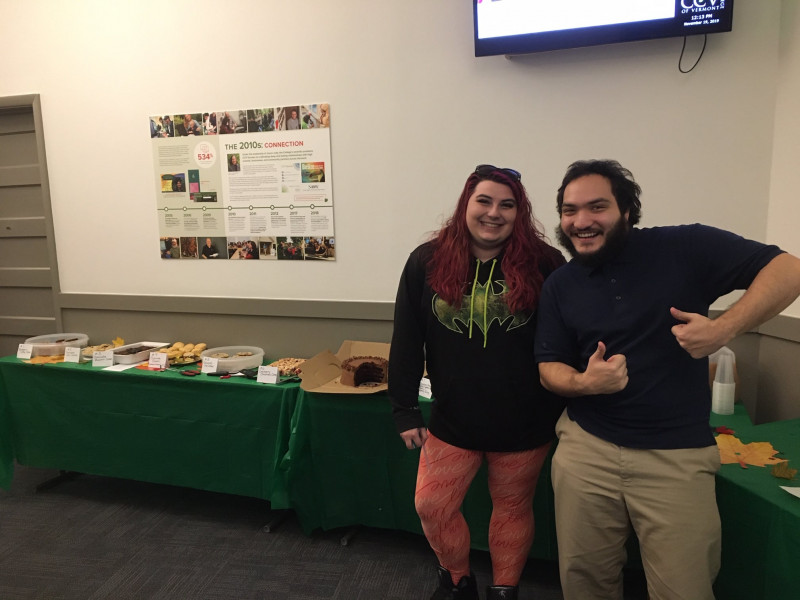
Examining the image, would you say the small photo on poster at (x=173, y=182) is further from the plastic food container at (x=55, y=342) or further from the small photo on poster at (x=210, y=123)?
the plastic food container at (x=55, y=342)

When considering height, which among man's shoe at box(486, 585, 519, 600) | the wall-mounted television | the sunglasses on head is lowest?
man's shoe at box(486, 585, 519, 600)

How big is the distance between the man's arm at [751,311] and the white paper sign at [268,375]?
1678 millimetres

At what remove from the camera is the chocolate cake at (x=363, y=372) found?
2.18 metres

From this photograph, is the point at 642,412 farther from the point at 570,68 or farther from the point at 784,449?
the point at 570,68

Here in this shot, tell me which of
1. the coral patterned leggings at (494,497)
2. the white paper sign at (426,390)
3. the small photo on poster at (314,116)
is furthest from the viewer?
the small photo on poster at (314,116)

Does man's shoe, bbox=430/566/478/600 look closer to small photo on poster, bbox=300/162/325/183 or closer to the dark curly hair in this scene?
the dark curly hair

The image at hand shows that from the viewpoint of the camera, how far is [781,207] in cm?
205

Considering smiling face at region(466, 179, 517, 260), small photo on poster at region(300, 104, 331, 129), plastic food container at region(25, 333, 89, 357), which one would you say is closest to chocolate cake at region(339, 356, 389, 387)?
smiling face at region(466, 179, 517, 260)

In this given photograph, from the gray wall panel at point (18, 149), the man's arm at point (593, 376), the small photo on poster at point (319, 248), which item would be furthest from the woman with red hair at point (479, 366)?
the gray wall panel at point (18, 149)

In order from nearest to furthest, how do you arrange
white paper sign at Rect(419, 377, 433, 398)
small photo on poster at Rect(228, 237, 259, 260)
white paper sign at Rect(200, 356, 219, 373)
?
white paper sign at Rect(419, 377, 433, 398) < white paper sign at Rect(200, 356, 219, 373) < small photo on poster at Rect(228, 237, 259, 260)

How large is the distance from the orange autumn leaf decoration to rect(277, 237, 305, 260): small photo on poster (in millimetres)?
2036

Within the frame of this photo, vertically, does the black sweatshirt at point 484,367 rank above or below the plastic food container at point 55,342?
above

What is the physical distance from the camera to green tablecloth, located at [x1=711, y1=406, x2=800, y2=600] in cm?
118

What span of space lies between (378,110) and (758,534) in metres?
2.21
